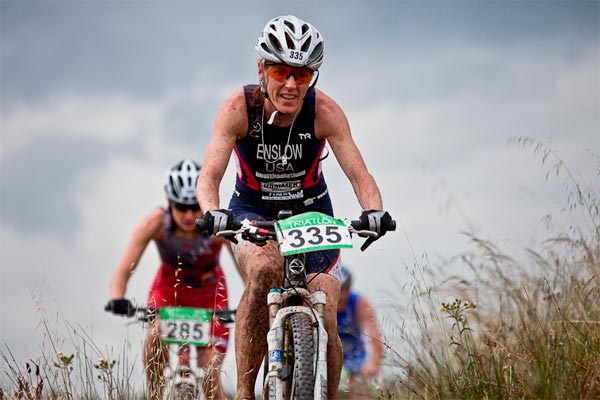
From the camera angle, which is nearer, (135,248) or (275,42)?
(275,42)

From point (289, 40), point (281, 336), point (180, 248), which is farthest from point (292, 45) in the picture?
point (180, 248)

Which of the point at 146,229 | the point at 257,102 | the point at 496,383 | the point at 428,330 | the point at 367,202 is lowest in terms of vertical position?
the point at 496,383

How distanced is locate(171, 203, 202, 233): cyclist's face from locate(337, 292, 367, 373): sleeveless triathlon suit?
194 centimetres

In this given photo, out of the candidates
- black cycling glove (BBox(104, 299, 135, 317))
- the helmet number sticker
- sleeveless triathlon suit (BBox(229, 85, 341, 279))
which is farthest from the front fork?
black cycling glove (BBox(104, 299, 135, 317))

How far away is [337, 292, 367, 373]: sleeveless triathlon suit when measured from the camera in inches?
448

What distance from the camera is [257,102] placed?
6.82m

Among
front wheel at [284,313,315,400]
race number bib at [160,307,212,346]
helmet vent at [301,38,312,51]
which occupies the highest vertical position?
helmet vent at [301,38,312,51]

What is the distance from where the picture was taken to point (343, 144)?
6914mm

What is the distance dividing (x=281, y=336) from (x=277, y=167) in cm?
153

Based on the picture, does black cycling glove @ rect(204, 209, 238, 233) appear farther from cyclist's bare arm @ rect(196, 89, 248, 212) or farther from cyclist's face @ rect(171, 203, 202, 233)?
cyclist's face @ rect(171, 203, 202, 233)

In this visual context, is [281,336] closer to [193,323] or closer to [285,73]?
[285,73]

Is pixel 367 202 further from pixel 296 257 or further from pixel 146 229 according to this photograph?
pixel 146 229

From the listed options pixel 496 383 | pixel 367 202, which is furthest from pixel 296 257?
pixel 496 383

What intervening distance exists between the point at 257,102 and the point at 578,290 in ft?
7.72
